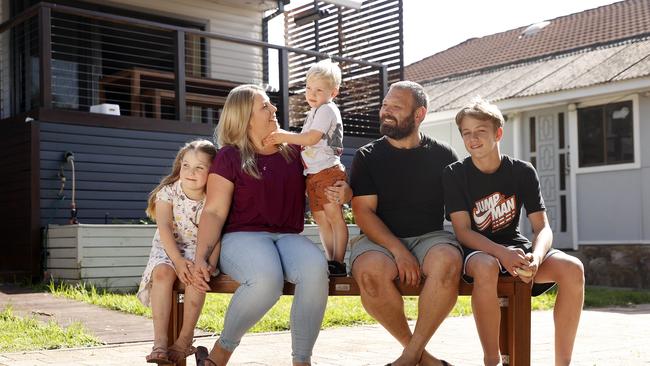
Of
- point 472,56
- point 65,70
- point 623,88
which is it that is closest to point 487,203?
point 65,70

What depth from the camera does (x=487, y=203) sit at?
3762 mm

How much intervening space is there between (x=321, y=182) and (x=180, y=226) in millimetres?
750

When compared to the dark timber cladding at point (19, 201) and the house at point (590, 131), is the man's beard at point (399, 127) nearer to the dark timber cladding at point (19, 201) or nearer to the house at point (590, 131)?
the dark timber cladding at point (19, 201)

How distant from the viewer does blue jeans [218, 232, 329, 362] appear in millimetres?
3531

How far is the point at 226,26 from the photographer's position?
1212 centimetres

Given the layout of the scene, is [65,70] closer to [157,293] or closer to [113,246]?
[113,246]

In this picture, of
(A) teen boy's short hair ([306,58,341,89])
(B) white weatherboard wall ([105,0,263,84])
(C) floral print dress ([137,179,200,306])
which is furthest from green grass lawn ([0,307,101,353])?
(B) white weatherboard wall ([105,0,263,84])

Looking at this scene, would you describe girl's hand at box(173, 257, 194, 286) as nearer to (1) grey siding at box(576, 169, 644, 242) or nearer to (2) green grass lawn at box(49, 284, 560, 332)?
(2) green grass lawn at box(49, 284, 560, 332)

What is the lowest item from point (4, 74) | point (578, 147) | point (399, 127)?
point (399, 127)

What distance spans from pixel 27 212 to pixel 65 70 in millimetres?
2708

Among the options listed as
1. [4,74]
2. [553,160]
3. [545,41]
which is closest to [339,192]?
[4,74]

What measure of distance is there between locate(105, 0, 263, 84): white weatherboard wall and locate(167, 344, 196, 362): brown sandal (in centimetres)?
822

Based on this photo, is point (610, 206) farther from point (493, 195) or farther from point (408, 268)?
point (408, 268)

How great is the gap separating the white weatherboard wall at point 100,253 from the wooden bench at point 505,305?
4342mm
